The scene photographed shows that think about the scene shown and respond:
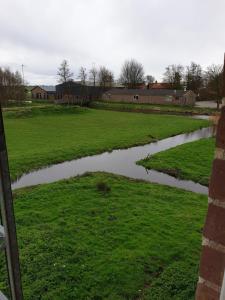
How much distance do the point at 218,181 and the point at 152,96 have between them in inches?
2425

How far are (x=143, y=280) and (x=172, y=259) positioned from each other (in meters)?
0.92

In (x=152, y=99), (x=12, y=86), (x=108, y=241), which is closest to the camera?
(x=108, y=241)

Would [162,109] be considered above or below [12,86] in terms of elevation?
below

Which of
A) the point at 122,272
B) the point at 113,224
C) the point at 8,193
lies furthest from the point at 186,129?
the point at 8,193

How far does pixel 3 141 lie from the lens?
1679 mm

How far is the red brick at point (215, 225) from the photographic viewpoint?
1.33m

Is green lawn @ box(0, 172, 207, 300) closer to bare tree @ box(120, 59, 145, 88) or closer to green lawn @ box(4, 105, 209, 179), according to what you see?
green lawn @ box(4, 105, 209, 179)

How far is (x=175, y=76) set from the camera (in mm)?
67875

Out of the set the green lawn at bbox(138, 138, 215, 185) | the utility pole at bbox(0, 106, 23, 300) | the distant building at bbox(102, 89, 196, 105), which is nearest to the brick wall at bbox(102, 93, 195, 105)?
the distant building at bbox(102, 89, 196, 105)

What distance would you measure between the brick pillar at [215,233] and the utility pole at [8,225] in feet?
3.69

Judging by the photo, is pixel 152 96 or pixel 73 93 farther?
pixel 152 96

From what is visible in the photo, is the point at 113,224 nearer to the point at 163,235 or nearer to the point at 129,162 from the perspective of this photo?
the point at 163,235

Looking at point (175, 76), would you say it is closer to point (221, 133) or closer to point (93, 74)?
point (93, 74)

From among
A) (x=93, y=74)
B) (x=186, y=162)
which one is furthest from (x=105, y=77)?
(x=186, y=162)
